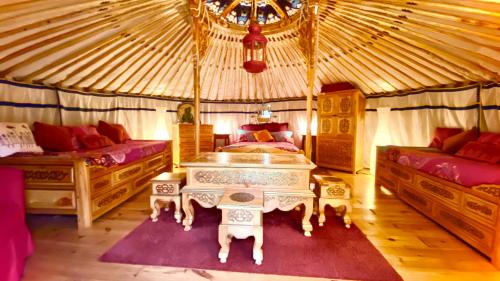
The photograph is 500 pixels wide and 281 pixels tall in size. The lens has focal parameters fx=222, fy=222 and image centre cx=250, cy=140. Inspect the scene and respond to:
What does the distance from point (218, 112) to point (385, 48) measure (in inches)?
179

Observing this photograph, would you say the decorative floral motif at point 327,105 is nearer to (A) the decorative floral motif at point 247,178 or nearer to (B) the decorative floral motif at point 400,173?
(B) the decorative floral motif at point 400,173

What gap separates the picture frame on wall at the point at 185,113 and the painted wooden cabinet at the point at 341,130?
3.52 meters

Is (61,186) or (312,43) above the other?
(312,43)

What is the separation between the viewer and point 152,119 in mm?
5719

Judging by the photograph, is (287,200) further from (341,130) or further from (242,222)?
(341,130)

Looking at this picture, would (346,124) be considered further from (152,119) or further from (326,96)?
(152,119)

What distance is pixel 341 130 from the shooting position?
5.09 m

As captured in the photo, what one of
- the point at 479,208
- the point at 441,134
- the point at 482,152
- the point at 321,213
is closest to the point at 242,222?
the point at 321,213

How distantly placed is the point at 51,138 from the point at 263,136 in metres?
4.20

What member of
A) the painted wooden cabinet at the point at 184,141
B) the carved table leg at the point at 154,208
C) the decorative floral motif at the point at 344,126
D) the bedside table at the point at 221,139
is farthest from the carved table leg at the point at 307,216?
the bedside table at the point at 221,139

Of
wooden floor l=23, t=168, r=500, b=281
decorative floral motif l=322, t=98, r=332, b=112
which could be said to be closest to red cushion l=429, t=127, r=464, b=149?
wooden floor l=23, t=168, r=500, b=281

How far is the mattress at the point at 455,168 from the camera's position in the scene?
208 centimetres

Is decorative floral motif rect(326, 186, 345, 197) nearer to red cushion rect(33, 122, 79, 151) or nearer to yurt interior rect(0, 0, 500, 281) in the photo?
yurt interior rect(0, 0, 500, 281)

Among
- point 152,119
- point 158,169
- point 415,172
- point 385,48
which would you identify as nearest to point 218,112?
point 152,119
